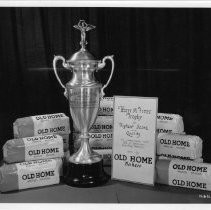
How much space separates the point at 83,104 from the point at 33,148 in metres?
0.29

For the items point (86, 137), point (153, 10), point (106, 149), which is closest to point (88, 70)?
point (86, 137)

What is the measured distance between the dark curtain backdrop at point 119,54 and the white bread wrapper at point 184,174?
556 mm

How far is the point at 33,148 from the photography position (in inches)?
66.5

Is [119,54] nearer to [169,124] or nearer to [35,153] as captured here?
[169,124]

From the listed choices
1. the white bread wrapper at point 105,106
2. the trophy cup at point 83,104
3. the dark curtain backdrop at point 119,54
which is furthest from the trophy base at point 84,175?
the dark curtain backdrop at point 119,54

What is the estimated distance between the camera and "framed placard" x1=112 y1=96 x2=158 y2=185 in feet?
5.26

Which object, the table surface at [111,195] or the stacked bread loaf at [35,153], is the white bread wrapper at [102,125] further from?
the table surface at [111,195]

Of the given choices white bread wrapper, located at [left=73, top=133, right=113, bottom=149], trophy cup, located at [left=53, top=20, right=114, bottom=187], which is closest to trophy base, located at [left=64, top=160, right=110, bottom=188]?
trophy cup, located at [left=53, top=20, right=114, bottom=187]

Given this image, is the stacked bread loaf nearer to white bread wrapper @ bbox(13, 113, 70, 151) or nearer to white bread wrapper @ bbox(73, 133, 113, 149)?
white bread wrapper @ bbox(13, 113, 70, 151)

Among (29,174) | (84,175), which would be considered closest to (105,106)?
(84,175)

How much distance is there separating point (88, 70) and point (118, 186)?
479 millimetres

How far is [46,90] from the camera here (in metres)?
2.09

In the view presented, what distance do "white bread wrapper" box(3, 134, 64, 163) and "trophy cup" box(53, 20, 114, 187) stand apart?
0.08 meters

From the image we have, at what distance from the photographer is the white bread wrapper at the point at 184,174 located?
156 cm
